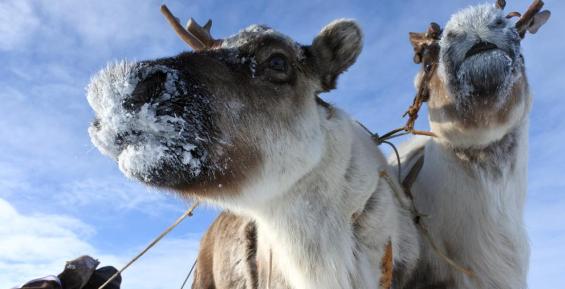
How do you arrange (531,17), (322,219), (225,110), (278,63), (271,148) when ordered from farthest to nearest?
(531,17), (278,63), (322,219), (271,148), (225,110)

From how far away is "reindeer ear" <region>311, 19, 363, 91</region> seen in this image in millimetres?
4578

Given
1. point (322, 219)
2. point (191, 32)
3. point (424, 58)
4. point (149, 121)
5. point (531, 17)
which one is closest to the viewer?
point (149, 121)

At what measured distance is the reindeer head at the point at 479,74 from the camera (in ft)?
13.5

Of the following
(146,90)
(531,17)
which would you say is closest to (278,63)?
(146,90)

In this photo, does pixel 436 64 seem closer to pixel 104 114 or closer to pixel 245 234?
pixel 245 234

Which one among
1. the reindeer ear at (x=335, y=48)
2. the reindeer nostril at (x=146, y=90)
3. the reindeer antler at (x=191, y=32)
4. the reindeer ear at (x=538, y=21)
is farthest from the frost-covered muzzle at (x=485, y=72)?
the reindeer antler at (x=191, y=32)

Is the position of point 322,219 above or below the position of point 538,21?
below

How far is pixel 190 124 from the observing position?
11.2 feet

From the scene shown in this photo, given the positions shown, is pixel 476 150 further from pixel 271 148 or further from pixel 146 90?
pixel 146 90

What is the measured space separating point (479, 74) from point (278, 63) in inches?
60.9

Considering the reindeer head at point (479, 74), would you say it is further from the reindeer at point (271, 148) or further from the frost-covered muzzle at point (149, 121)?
the frost-covered muzzle at point (149, 121)

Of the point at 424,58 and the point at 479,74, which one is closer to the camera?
the point at 479,74

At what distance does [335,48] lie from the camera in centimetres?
465

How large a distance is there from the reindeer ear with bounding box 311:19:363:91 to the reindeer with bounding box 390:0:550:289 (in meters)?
0.65
